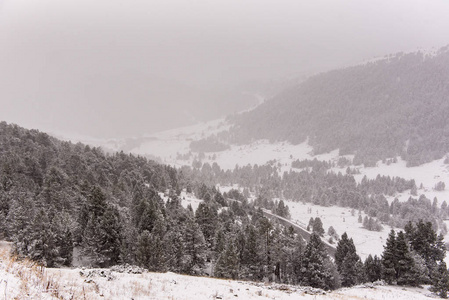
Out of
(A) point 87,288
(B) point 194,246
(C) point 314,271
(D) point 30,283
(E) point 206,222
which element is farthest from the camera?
(E) point 206,222

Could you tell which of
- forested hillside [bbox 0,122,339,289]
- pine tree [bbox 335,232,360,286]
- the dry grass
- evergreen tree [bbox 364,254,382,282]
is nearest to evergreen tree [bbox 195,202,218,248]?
forested hillside [bbox 0,122,339,289]

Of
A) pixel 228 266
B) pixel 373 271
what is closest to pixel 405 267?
pixel 373 271

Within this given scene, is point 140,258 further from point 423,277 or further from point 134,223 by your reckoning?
point 423,277

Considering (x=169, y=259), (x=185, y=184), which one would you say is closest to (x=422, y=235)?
(x=169, y=259)

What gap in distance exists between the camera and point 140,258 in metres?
45.8

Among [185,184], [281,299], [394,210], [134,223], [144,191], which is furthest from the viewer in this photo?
[394,210]

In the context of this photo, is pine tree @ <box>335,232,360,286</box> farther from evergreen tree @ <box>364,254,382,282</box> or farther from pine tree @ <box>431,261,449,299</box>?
pine tree @ <box>431,261,449,299</box>

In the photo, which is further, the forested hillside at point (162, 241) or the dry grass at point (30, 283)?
the forested hillside at point (162, 241)

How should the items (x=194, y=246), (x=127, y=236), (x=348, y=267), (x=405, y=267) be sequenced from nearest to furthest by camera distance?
(x=405, y=267), (x=127, y=236), (x=194, y=246), (x=348, y=267)

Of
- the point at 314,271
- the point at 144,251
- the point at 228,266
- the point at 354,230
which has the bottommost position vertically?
the point at 314,271

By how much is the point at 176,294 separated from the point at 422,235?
6330 centimetres

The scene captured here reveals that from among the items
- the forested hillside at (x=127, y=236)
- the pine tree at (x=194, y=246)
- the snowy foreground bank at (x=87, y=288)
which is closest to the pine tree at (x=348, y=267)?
the forested hillside at (x=127, y=236)

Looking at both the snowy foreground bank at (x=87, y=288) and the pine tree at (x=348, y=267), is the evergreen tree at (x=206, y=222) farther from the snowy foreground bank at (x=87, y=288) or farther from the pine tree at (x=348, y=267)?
the snowy foreground bank at (x=87, y=288)

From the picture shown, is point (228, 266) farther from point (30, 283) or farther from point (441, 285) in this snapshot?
point (30, 283)
